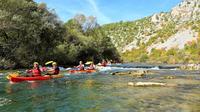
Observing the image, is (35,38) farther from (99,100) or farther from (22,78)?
(99,100)

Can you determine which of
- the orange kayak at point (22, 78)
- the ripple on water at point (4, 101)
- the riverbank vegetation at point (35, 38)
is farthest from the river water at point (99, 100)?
the riverbank vegetation at point (35, 38)

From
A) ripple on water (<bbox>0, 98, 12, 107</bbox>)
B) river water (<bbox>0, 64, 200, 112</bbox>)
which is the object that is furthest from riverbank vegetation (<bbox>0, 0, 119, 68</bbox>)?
ripple on water (<bbox>0, 98, 12, 107</bbox>)

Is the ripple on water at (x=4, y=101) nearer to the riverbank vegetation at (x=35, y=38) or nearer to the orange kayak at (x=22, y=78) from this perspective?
the orange kayak at (x=22, y=78)

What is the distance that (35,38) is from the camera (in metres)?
65.8

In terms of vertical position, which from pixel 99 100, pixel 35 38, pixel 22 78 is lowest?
pixel 99 100

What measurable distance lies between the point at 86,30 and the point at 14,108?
80412 millimetres

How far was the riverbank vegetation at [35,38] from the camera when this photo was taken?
59.9m

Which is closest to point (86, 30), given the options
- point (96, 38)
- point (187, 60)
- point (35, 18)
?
point (96, 38)

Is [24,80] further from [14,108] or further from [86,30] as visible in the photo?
[86,30]

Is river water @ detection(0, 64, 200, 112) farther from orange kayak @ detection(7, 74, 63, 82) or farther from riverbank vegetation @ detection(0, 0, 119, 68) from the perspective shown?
riverbank vegetation @ detection(0, 0, 119, 68)

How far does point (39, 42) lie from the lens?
66438mm

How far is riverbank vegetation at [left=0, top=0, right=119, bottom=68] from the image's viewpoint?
59.9 m

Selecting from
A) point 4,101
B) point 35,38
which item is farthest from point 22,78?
point 35,38

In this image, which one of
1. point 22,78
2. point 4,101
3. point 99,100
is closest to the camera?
point 4,101
